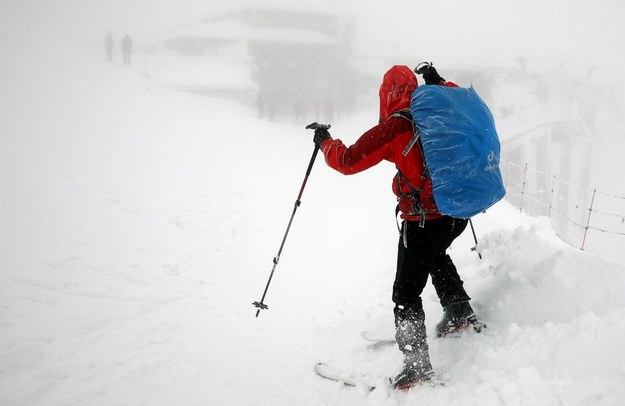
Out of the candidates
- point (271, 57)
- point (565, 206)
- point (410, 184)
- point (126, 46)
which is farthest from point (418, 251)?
point (565, 206)

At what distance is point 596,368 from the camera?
2287 mm

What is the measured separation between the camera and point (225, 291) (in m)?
6.39

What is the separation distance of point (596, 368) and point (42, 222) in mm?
7749

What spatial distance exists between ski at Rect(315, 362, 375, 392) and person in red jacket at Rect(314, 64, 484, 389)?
1.37 feet

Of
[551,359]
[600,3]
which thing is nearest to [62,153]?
[551,359]

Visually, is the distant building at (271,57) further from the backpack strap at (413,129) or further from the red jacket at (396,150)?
the backpack strap at (413,129)

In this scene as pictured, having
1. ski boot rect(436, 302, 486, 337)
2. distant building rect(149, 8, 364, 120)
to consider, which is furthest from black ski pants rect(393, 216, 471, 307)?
distant building rect(149, 8, 364, 120)

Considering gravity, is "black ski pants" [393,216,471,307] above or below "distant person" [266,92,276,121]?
below

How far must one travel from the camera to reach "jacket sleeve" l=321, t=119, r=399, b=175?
103 inches

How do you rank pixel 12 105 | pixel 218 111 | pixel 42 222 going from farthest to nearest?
pixel 218 111 < pixel 12 105 < pixel 42 222

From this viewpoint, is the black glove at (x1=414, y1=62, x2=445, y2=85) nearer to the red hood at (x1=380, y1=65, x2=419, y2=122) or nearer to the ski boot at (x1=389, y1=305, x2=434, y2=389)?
the red hood at (x1=380, y1=65, x2=419, y2=122)

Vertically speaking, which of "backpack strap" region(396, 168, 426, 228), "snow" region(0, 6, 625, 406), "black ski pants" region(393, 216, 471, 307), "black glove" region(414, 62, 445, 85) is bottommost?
"snow" region(0, 6, 625, 406)

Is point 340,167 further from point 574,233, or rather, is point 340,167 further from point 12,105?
point 574,233

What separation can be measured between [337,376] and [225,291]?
336cm
